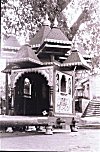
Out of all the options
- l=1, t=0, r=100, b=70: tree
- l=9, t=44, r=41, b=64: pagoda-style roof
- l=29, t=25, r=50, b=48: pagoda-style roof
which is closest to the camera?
l=1, t=0, r=100, b=70: tree

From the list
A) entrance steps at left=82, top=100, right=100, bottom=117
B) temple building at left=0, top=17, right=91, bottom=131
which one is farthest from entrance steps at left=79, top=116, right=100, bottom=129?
temple building at left=0, top=17, right=91, bottom=131

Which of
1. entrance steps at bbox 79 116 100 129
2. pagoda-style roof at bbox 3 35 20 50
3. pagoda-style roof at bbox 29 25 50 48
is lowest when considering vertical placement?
entrance steps at bbox 79 116 100 129

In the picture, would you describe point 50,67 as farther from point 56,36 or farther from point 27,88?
point 27,88

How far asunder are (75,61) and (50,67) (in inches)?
6.7

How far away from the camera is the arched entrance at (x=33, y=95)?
8.99 feet

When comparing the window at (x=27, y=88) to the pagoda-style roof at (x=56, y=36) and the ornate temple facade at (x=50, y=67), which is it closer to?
the ornate temple facade at (x=50, y=67)

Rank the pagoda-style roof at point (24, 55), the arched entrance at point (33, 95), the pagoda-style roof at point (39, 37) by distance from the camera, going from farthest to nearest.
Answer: the arched entrance at point (33, 95)
the pagoda-style roof at point (39, 37)
the pagoda-style roof at point (24, 55)

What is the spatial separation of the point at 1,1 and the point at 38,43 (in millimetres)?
618

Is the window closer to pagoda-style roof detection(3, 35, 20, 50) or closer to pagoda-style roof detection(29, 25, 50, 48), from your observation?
pagoda-style roof detection(29, 25, 50, 48)

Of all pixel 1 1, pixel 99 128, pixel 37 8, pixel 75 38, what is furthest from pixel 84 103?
pixel 1 1

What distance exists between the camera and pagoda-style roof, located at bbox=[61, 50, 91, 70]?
239 cm

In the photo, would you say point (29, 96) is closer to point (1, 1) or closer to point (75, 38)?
point (75, 38)

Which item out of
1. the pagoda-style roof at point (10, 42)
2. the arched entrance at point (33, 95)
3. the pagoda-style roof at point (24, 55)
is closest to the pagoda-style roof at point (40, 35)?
the pagoda-style roof at point (24, 55)

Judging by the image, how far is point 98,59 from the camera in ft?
7.35
